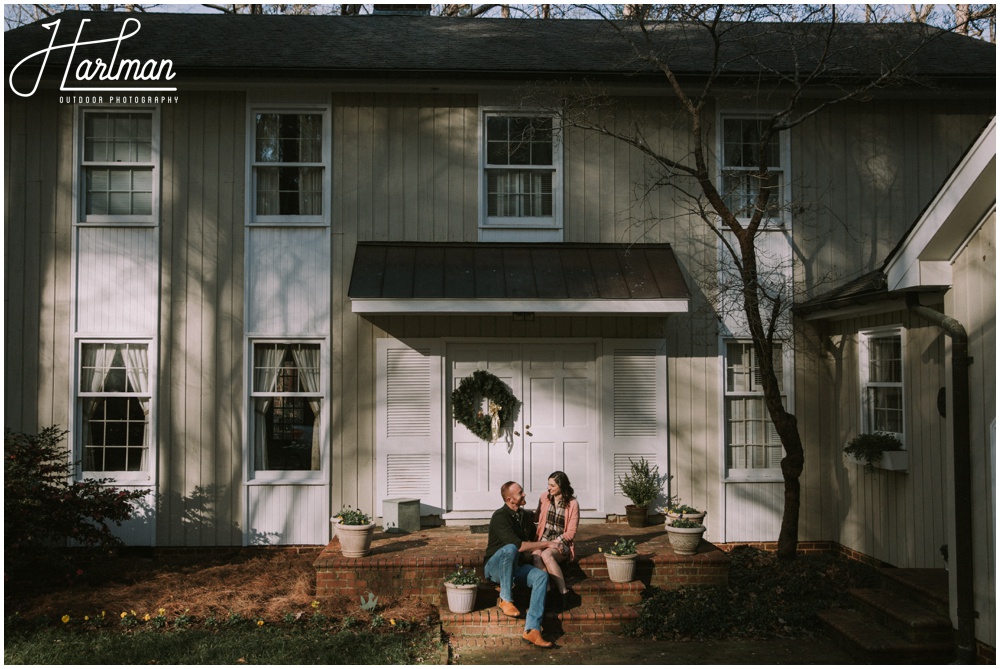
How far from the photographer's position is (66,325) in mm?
10117

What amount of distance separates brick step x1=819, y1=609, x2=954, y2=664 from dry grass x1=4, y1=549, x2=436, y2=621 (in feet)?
12.1

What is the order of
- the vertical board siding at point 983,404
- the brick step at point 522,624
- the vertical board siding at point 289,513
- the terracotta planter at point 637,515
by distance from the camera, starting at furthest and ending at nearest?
the vertical board siding at point 289,513, the terracotta planter at point 637,515, the brick step at point 522,624, the vertical board siding at point 983,404

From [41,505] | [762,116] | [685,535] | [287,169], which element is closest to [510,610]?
[685,535]

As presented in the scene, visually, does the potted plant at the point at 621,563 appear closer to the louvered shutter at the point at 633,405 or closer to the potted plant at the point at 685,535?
the potted plant at the point at 685,535

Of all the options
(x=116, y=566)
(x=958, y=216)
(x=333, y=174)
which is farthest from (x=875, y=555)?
(x=116, y=566)

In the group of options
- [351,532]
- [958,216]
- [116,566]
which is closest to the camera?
[958,216]

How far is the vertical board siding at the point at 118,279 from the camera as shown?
1014 centimetres

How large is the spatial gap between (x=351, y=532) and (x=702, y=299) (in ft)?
16.9

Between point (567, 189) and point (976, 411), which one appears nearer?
point (976, 411)

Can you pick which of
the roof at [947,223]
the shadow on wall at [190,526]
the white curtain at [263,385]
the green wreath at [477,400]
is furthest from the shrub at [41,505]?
the roof at [947,223]

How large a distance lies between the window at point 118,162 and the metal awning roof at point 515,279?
281 cm

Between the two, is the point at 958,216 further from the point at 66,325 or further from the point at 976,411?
the point at 66,325

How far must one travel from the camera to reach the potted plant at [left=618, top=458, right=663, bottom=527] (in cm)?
990

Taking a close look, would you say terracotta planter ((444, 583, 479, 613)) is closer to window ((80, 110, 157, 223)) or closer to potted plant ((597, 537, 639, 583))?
potted plant ((597, 537, 639, 583))
